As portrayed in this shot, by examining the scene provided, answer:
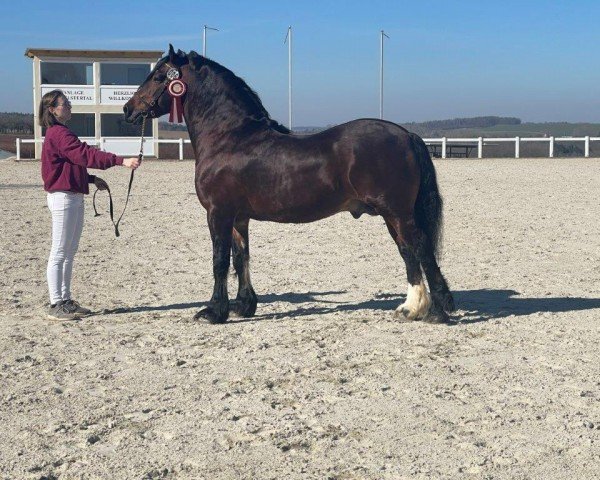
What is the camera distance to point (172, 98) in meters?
7.77

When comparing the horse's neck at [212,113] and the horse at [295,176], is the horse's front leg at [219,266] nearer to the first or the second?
the horse at [295,176]

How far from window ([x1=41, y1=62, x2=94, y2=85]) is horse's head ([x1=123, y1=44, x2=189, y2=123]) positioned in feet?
127

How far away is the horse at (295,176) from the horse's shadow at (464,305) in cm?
35

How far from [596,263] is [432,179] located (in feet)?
12.3

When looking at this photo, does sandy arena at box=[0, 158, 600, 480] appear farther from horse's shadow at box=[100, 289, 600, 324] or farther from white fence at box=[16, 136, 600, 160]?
white fence at box=[16, 136, 600, 160]

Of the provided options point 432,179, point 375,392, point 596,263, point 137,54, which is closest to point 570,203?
point 596,263

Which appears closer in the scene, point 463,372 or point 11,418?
point 11,418

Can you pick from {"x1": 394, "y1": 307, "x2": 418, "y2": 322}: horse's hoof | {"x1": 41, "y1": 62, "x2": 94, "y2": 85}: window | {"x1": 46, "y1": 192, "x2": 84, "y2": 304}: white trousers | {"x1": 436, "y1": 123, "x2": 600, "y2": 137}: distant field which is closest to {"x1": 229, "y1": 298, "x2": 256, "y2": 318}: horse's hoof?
{"x1": 394, "y1": 307, "x2": 418, "y2": 322}: horse's hoof

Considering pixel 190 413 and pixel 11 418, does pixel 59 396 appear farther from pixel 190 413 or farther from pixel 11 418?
pixel 190 413

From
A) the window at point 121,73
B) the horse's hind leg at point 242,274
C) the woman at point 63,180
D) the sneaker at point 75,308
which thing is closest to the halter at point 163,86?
the woman at point 63,180

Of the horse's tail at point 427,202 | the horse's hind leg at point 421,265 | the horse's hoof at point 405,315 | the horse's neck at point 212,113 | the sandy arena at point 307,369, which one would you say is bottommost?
the sandy arena at point 307,369

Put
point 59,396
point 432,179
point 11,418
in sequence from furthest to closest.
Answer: point 432,179
point 59,396
point 11,418

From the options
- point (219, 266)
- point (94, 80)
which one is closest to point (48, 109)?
point (219, 266)

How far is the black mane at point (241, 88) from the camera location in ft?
25.1
